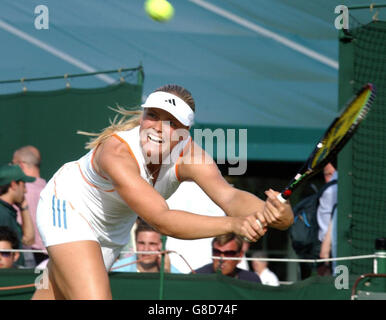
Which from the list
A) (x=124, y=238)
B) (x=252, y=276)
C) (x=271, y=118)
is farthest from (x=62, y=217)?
(x=271, y=118)

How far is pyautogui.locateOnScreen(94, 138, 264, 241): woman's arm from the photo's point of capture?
296 centimetres

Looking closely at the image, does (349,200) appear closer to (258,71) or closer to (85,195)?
(85,195)

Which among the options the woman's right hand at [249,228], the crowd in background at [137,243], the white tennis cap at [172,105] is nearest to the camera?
the woman's right hand at [249,228]

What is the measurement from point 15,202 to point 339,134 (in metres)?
3.64

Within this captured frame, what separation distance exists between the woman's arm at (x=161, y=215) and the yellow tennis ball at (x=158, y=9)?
435cm

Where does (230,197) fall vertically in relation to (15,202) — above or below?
below

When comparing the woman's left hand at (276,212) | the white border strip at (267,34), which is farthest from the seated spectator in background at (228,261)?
the white border strip at (267,34)

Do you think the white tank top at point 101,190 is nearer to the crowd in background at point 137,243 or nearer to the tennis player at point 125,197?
the tennis player at point 125,197

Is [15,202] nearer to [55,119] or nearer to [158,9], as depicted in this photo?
[55,119]

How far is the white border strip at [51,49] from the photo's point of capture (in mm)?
8273

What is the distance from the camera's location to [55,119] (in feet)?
26.0

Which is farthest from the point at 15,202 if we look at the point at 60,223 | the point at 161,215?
the point at 161,215

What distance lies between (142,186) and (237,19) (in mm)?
5131
